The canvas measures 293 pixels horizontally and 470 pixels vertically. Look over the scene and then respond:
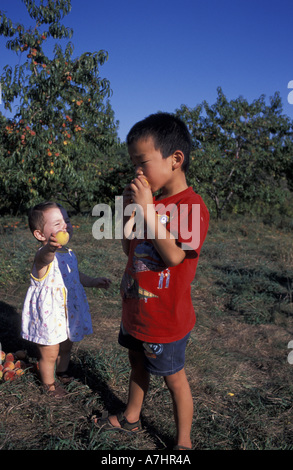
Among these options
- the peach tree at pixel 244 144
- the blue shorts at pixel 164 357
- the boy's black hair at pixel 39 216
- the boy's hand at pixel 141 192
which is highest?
the peach tree at pixel 244 144

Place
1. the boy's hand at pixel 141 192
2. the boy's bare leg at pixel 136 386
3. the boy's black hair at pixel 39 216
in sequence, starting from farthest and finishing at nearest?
the boy's black hair at pixel 39 216 < the boy's bare leg at pixel 136 386 < the boy's hand at pixel 141 192

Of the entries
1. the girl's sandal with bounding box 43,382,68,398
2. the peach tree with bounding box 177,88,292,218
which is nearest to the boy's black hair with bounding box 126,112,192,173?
the girl's sandal with bounding box 43,382,68,398

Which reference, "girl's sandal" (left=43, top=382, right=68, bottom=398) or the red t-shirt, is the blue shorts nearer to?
the red t-shirt

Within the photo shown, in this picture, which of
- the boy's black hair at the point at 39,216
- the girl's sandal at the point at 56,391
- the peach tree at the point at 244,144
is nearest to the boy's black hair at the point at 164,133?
the boy's black hair at the point at 39,216

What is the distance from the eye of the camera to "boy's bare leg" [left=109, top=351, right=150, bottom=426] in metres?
1.76

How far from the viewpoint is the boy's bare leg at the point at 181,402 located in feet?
5.26

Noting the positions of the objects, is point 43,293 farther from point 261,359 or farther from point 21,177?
point 21,177

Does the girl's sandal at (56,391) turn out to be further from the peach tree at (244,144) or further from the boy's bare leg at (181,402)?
the peach tree at (244,144)

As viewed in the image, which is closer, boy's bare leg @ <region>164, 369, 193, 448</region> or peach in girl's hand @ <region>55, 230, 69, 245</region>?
boy's bare leg @ <region>164, 369, 193, 448</region>

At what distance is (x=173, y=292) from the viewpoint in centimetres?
153

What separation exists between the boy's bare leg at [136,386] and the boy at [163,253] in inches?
4.2

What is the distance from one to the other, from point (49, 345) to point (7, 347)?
86 cm

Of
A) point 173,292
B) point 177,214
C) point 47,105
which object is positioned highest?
point 47,105

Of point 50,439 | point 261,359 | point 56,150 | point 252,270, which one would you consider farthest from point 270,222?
point 50,439
